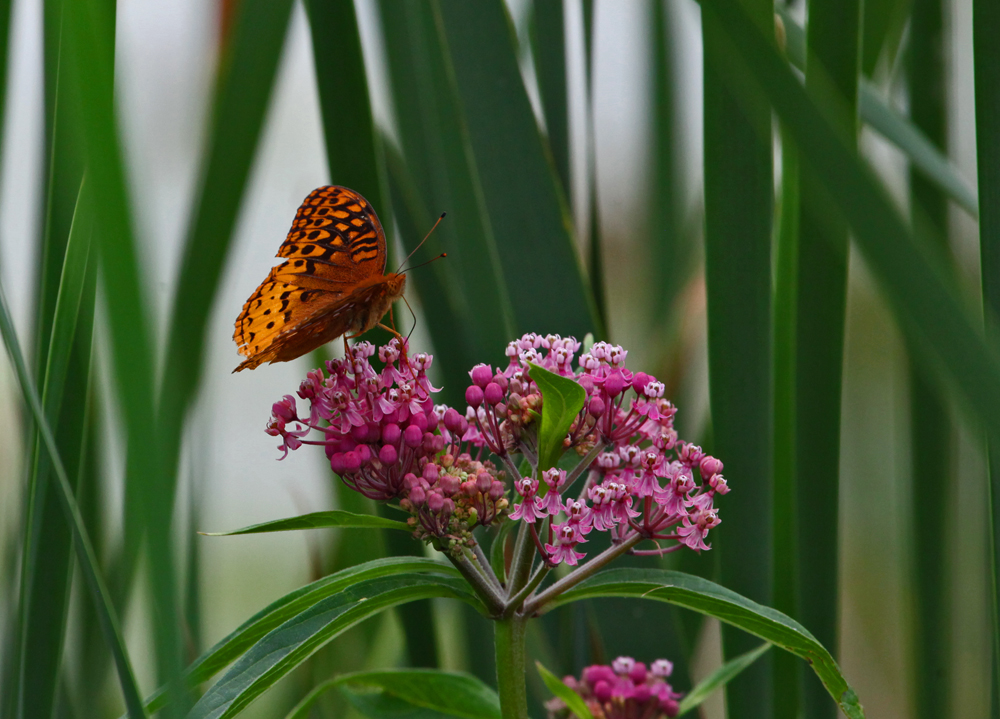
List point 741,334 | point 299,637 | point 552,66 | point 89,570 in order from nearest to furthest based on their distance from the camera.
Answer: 1. point 89,570
2. point 299,637
3. point 741,334
4. point 552,66

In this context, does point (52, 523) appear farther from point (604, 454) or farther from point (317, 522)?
point (604, 454)

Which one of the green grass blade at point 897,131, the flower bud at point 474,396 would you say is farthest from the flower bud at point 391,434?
the green grass blade at point 897,131

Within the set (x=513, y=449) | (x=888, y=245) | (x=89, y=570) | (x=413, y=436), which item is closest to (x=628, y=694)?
(x=513, y=449)

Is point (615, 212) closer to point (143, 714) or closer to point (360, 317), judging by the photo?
point (360, 317)

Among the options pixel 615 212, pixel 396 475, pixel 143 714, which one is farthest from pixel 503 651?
pixel 615 212

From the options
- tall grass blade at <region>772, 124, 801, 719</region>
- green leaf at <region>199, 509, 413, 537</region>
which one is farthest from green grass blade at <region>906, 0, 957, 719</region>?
green leaf at <region>199, 509, 413, 537</region>

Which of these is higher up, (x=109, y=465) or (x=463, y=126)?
(x=463, y=126)

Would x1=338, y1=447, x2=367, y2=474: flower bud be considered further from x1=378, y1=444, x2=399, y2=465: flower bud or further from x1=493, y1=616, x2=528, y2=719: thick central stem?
x1=493, y1=616, x2=528, y2=719: thick central stem
